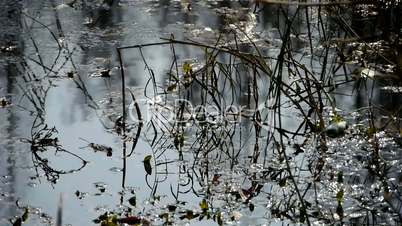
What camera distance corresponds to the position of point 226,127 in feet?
10.2

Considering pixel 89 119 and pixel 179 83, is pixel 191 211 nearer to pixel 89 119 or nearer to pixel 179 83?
pixel 89 119

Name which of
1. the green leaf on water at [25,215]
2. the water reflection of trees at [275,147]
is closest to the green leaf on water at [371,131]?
the water reflection of trees at [275,147]

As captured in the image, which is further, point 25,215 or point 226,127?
point 226,127

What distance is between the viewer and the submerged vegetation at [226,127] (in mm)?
2508

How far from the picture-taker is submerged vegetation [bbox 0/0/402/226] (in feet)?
8.23

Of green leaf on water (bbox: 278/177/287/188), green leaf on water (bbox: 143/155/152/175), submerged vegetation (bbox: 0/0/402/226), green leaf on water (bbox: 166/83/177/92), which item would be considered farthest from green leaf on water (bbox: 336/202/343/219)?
green leaf on water (bbox: 166/83/177/92)

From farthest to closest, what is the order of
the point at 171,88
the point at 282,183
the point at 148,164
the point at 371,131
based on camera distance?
the point at 171,88 < the point at 371,131 < the point at 148,164 < the point at 282,183

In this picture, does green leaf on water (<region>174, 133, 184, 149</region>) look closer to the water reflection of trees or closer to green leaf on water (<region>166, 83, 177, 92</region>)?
the water reflection of trees

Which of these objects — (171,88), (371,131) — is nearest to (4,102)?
(171,88)

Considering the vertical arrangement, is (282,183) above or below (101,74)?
below

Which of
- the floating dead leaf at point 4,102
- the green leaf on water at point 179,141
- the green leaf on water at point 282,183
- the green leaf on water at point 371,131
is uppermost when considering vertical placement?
the floating dead leaf at point 4,102

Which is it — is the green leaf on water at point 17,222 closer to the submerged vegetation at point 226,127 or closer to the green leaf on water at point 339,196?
the submerged vegetation at point 226,127

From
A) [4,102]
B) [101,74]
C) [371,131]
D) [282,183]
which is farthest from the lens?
[101,74]

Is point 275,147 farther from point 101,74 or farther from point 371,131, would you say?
point 101,74
